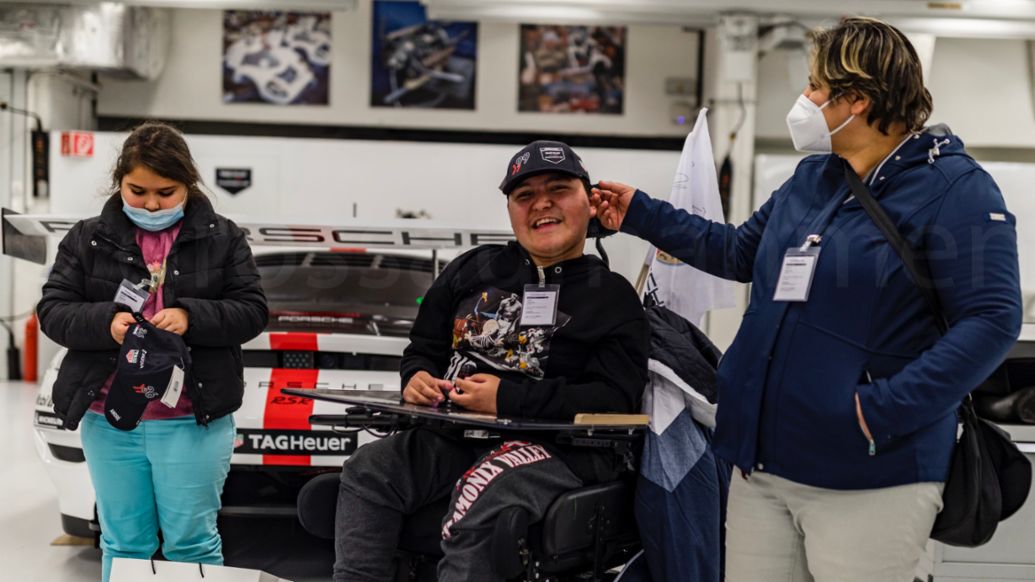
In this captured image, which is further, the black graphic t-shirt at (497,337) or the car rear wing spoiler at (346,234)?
the car rear wing spoiler at (346,234)

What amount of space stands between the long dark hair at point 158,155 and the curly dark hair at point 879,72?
1571 millimetres

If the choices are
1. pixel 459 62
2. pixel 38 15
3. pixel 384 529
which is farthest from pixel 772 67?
pixel 384 529

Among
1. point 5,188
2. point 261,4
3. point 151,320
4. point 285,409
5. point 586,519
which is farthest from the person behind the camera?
point 5,188

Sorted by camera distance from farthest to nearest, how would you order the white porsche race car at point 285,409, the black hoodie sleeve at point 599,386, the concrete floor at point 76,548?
the concrete floor at point 76,548, the white porsche race car at point 285,409, the black hoodie sleeve at point 599,386

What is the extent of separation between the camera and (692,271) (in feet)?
9.46

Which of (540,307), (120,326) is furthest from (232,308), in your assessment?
(540,307)

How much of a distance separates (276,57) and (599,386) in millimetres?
8578

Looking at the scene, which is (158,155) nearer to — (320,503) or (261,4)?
(320,503)

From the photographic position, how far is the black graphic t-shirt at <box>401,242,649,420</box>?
92.1 inches

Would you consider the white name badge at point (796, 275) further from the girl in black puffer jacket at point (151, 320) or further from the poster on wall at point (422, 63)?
the poster on wall at point (422, 63)

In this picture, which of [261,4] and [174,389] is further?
[261,4]

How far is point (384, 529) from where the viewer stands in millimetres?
2281

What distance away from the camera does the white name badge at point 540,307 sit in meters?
2.44

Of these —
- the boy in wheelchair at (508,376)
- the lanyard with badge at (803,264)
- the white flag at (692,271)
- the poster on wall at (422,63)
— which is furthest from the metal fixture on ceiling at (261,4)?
the lanyard with badge at (803,264)
